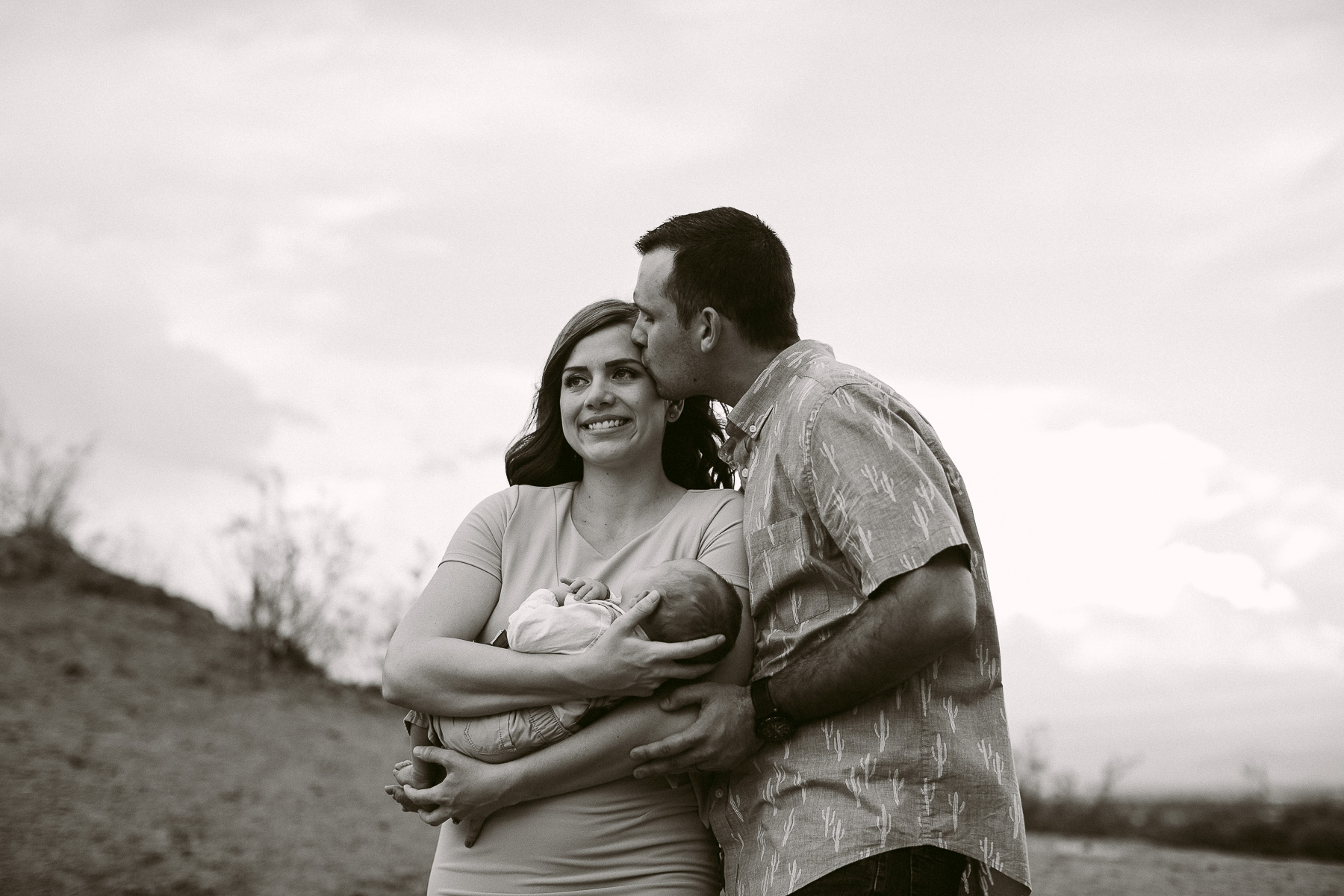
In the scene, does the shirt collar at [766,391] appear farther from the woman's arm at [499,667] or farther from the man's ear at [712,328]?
the woman's arm at [499,667]

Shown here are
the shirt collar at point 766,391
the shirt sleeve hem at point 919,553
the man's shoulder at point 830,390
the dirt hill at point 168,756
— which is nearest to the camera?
the shirt sleeve hem at point 919,553

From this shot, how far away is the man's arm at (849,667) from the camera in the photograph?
221 cm

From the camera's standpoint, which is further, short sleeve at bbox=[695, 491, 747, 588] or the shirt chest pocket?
short sleeve at bbox=[695, 491, 747, 588]

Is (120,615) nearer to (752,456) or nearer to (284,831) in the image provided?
(284,831)

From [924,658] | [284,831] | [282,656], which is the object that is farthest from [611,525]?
[282,656]

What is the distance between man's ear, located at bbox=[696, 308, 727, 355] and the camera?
9.15 ft

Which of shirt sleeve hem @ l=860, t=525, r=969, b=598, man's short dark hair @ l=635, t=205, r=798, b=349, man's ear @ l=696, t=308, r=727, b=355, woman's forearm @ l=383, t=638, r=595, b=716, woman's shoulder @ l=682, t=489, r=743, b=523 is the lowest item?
woman's forearm @ l=383, t=638, r=595, b=716

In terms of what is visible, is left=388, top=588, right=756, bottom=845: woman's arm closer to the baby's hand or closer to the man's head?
the baby's hand

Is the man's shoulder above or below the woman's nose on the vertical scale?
below

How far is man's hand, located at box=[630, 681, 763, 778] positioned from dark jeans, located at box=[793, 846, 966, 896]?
32 centimetres

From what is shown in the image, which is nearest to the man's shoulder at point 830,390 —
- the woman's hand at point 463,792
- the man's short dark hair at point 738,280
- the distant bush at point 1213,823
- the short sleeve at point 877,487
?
the short sleeve at point 877,487

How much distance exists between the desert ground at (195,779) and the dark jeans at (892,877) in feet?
15.5

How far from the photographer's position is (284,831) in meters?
6.90

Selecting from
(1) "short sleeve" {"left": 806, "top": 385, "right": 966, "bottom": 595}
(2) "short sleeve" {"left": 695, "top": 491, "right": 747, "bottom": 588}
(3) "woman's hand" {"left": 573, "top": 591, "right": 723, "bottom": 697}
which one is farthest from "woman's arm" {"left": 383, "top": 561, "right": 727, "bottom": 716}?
(1) "short sleeve" {"left": 806, "top": 385, "right": 966, "bottom": 595}
